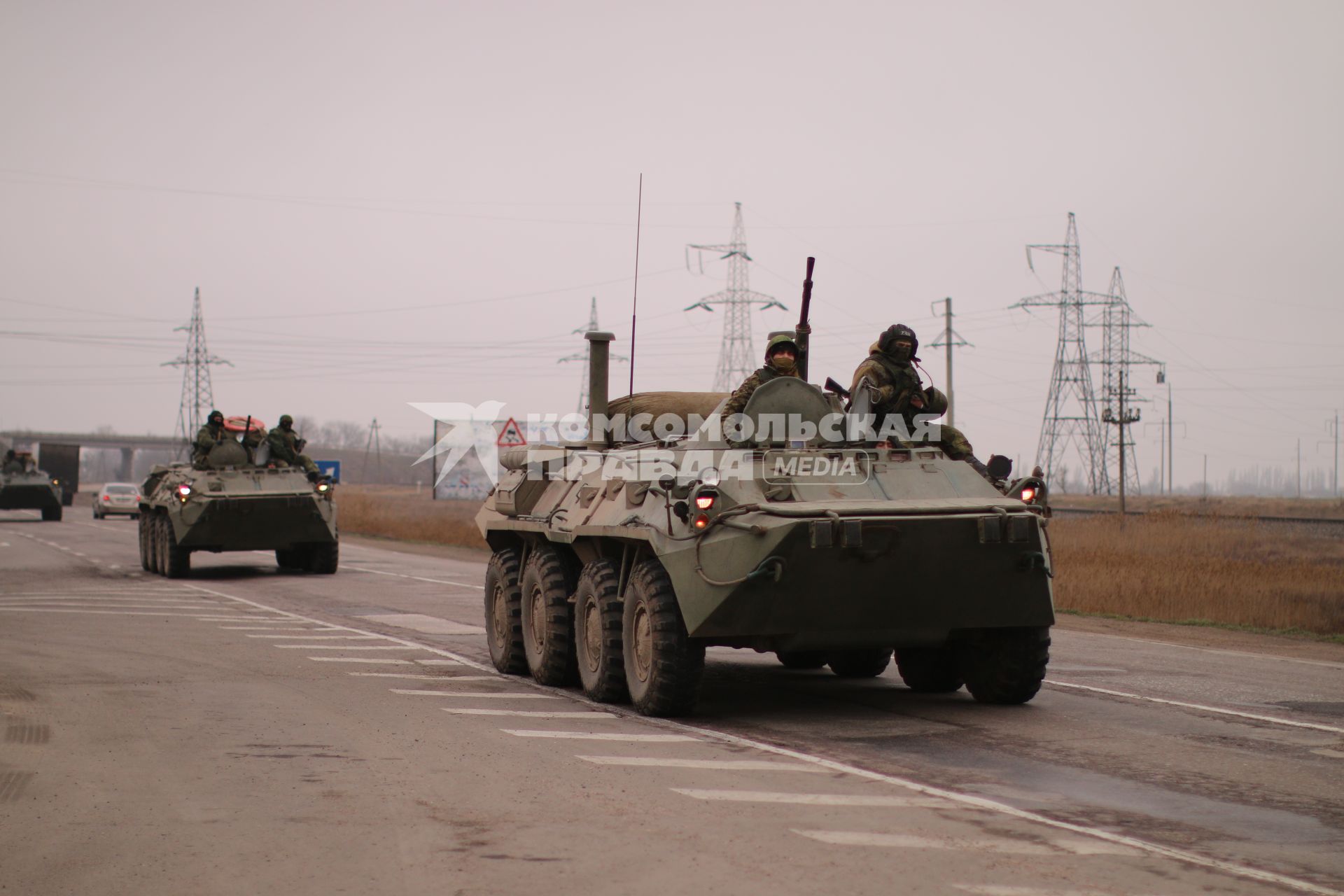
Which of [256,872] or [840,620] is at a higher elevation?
[840,620]

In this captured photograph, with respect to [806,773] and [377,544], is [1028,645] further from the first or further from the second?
[377,544]

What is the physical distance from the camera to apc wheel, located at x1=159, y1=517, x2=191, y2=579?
24953 mm

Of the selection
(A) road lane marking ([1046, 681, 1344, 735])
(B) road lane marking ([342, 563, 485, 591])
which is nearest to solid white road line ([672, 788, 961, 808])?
(A) road lane marking ([1046, 681, 1344, 735])

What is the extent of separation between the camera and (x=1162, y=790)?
24.8 ft

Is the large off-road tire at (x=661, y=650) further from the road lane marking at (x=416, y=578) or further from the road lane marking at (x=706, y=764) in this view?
the road lane marking at (x=416, y=578)

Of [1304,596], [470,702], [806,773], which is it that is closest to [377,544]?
[1304,596]

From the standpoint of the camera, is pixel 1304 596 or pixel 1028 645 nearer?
pixel 1028 645

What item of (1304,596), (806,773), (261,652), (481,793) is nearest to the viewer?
(481,793)

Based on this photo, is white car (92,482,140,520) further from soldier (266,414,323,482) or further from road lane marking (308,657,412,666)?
road lane marking (308,657,412,666)

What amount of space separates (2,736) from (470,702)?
10.2ft

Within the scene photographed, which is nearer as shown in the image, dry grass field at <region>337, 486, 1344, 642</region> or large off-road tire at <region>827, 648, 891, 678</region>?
large off-road tire at <region>827, 648, 891, 678</region>

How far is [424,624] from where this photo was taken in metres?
17.5

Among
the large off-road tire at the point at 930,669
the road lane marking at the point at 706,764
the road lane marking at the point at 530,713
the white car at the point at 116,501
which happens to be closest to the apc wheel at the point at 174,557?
the road lane marking at the point at 530,713

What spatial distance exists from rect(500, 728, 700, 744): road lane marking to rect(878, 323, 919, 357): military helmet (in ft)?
11.1
